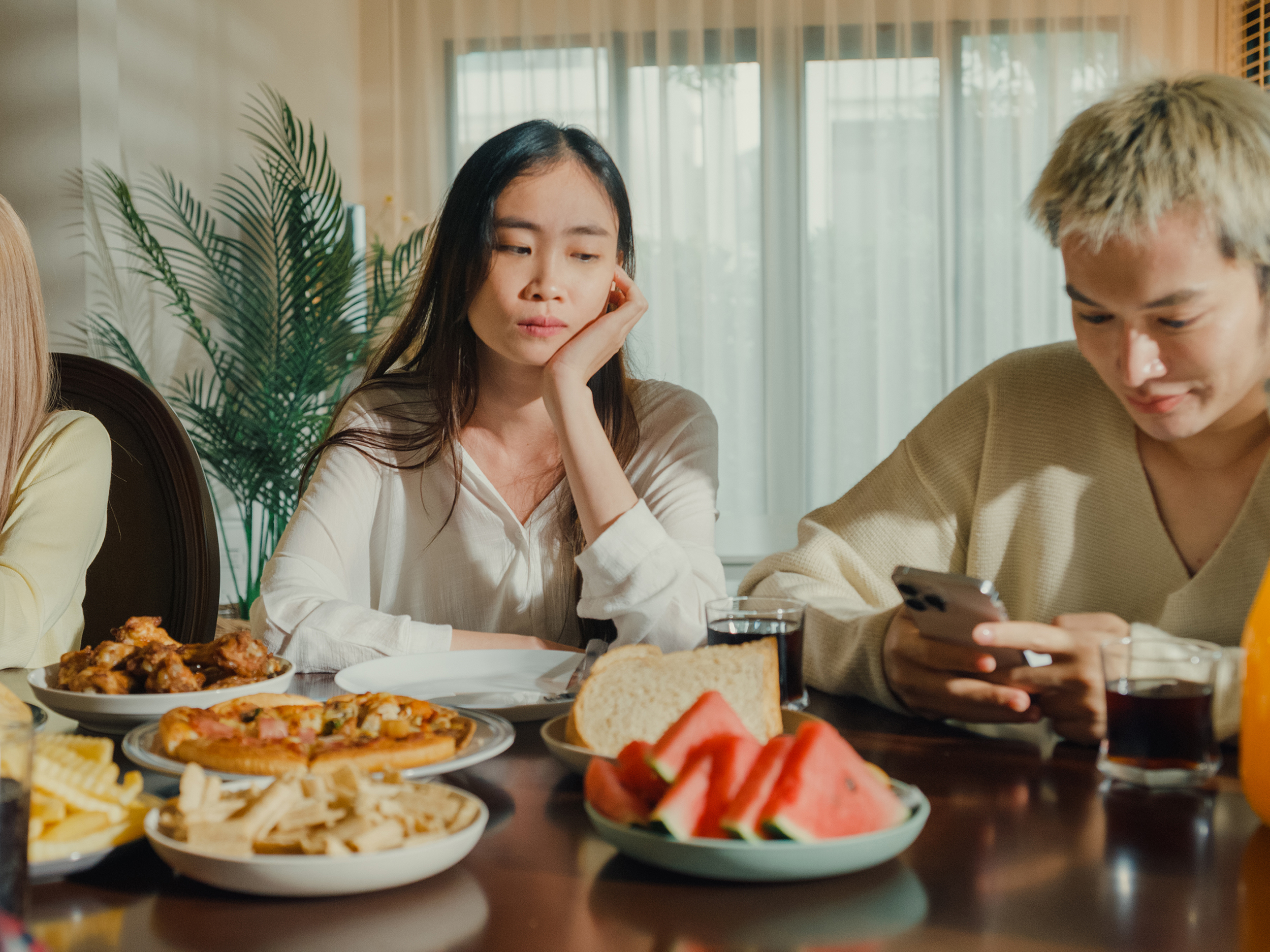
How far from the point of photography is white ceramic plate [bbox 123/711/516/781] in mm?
716

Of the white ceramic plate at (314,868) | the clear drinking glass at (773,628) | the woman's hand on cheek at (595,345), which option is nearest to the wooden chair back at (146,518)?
the woman's hand on cheek at (595,345)

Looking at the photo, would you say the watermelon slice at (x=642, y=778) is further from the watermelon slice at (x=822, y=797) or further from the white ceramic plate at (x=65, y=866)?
the white ceramic plate at (x=65, y=866)

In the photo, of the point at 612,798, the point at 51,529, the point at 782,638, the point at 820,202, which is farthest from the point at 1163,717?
the point at 820,202

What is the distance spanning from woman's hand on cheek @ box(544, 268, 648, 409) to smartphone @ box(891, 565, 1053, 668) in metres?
0.72

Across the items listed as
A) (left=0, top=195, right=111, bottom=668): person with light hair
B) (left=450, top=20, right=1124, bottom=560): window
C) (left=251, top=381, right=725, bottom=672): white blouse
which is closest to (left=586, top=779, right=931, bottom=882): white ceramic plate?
(left=251, top=381, right=725, bottom=672): white blouse

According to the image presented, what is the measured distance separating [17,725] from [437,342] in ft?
4.26

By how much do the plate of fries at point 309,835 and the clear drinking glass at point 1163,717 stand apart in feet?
1.60

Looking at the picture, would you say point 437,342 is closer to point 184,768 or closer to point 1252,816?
point 184,768

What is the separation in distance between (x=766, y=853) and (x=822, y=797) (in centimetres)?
5

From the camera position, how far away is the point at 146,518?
5.82 feet

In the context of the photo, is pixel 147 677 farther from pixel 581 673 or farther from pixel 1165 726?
pixel 1165 726

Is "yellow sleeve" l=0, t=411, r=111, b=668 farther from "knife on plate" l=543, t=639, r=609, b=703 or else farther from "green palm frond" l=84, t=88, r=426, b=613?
"green palm frond" l=84, t=88, r=426, b=613

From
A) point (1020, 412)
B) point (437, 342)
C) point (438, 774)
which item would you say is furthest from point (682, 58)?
point (438, 774)

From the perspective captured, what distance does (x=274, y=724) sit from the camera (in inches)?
31.2
